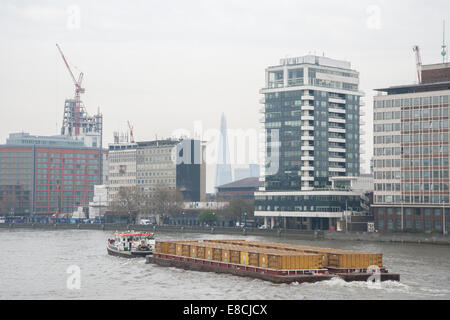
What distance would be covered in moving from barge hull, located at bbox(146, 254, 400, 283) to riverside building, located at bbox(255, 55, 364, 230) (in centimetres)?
8916

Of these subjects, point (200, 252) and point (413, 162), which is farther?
point (413, 162)

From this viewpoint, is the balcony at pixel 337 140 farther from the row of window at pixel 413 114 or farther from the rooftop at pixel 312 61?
the row of window at pixel 413 114

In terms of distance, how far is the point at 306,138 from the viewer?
7343 inches

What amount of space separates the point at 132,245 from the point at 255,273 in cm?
3678

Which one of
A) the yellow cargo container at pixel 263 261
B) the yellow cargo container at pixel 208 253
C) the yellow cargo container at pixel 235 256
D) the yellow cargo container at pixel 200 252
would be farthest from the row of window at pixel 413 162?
the yellow cargo container at pixel 263 261

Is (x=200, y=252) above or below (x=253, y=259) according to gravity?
below

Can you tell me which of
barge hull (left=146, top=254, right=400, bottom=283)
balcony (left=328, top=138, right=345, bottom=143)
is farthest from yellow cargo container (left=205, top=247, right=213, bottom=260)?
balcony (left=328, top=138, right=345, bottom=143)

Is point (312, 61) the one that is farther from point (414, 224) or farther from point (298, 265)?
point (298, 265)

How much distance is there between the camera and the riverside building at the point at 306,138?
186 m

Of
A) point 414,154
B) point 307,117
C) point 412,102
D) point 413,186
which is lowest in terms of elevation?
point 413,186

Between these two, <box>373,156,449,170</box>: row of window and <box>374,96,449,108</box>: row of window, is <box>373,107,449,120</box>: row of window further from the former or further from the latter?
<box>373,156,449,170</box>: row of window

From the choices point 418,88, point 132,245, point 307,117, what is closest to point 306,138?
point 307,117

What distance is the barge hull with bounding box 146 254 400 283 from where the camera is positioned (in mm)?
74250
